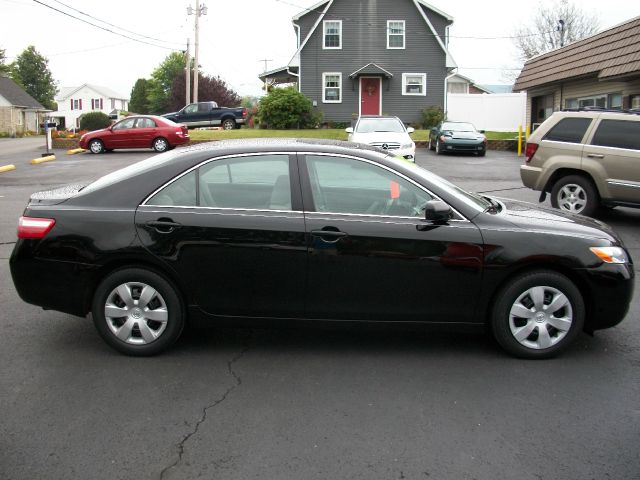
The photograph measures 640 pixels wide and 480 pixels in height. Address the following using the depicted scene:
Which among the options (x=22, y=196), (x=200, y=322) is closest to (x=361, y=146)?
(x=200, y=322)

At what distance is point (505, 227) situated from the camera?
4.80m

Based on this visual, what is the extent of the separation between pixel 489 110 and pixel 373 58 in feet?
24.2

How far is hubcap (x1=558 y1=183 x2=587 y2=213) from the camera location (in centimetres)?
1052

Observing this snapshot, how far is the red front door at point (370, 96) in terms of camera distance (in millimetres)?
37531

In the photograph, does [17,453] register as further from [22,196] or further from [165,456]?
[22,196]

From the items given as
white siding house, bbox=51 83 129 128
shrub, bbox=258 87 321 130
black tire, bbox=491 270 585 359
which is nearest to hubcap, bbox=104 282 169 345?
black tire, bbox=491 270 585 359

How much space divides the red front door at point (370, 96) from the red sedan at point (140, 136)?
14.1m

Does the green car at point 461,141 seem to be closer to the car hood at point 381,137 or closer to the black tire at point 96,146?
the car hood at point 381,137

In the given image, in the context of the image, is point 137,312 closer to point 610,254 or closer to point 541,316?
point 541,316

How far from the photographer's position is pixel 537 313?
478 cm

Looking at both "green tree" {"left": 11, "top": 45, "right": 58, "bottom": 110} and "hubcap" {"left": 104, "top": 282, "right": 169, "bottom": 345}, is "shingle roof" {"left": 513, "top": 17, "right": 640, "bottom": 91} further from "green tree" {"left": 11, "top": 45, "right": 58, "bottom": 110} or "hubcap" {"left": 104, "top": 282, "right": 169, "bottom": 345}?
"green tree" {"left": 11, "top": 45, "right": 58, "bottom": 110}

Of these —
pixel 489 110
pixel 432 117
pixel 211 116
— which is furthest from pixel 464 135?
pixel 211 116

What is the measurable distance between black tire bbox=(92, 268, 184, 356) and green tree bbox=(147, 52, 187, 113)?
361 feet

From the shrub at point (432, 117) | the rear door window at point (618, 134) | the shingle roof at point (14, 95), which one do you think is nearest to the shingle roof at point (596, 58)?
the rear door window at point (618, 134)
